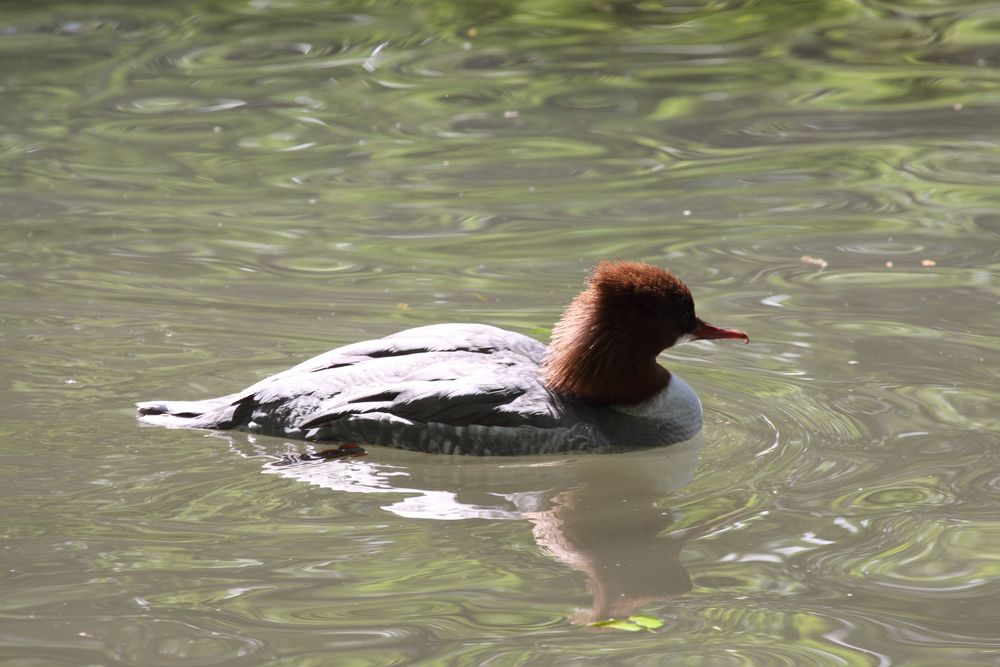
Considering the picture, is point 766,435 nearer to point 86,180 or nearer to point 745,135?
A: point 745,135

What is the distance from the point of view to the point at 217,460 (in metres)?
6.66

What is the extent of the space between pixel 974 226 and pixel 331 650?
6.74 m

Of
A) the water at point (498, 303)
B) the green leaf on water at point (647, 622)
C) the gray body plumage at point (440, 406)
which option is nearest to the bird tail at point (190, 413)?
the gray body plumage at point (440, 406)

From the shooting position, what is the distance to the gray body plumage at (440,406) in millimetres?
6793

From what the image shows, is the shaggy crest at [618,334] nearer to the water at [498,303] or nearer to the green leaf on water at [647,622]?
the water at [498,303]

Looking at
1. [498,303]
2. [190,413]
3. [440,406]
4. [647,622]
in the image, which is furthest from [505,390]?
[498,303]

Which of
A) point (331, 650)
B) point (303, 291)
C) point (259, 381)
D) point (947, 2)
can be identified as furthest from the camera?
point (947, 2)

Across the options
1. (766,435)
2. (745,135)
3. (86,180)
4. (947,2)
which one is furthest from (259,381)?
(947,2)

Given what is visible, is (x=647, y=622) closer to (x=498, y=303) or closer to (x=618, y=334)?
(x=618, y=334)

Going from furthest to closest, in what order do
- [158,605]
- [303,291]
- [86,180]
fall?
1. [86,180]
2. [303,291]
3. [158,605]

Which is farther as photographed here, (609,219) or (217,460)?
(609,219)

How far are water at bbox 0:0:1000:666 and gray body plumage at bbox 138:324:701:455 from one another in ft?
0.37

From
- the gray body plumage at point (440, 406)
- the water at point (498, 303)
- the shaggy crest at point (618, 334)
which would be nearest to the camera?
the water at point (498, 303)

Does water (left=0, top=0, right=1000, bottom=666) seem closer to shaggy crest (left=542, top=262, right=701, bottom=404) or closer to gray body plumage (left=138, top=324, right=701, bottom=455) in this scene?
gray body plumage (left=138, top=324, right=701, bottom=455)
